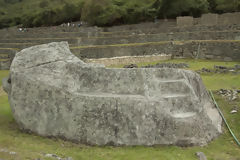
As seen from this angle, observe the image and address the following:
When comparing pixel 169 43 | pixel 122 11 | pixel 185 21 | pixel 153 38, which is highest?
pixel 122 11

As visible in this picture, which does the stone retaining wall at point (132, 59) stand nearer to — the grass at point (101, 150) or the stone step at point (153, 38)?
the stone step at point (153, 38)

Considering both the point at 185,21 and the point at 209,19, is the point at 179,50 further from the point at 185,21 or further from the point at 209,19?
the point at 185,21

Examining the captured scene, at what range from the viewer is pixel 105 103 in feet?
21.6

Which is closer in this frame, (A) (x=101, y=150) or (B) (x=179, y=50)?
(A) (x=101, y=150)

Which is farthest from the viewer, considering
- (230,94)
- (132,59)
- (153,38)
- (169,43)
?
(153,38)

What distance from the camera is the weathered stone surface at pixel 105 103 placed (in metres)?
6.48

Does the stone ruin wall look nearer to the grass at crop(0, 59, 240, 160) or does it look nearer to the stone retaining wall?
the stone retaining wall

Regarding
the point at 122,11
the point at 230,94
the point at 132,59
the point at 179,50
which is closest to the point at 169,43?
the point at 179,50

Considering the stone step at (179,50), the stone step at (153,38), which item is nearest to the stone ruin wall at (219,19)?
the stone step at (153,38)

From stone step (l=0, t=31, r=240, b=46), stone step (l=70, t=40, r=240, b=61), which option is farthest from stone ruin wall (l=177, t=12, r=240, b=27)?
stone step (l=70, t=40, r=240, b=61)

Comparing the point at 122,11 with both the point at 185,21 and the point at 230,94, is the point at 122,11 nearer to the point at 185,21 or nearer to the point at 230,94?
the point at 185,21

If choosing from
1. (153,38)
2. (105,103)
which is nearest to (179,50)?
(153,38)

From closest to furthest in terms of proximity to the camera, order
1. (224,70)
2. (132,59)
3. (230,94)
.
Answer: (230,94), (224,70), (132,59)

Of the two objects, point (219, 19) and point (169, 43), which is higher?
point (219, 19)
